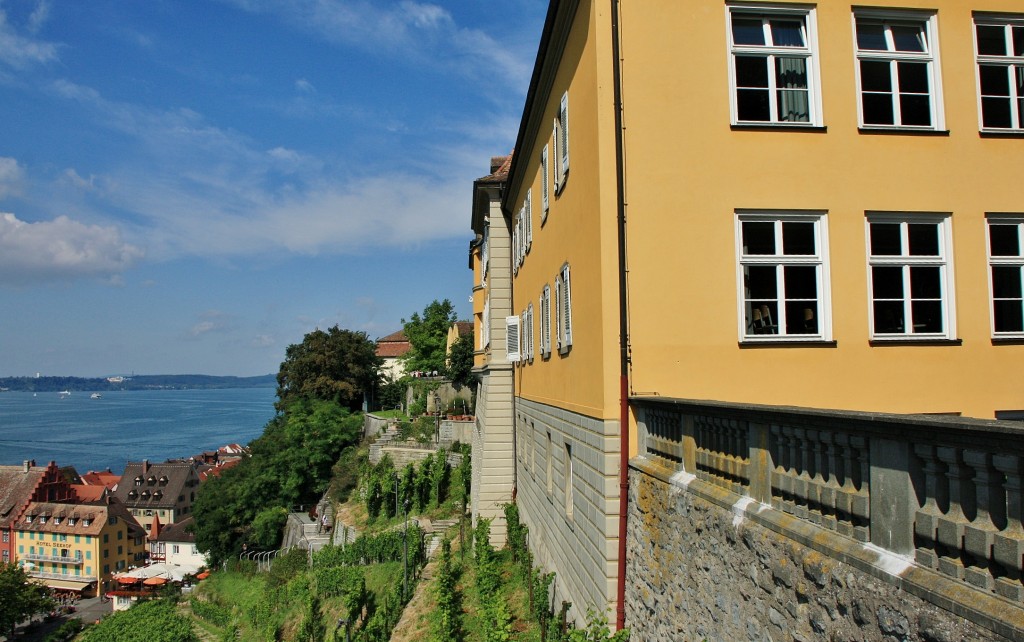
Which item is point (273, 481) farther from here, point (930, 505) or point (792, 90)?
point (930, 505)

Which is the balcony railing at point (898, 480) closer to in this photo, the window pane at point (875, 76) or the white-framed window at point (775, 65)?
the white-framed window at point (775, 65)

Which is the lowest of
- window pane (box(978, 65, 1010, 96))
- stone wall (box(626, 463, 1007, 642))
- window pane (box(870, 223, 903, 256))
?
stone wall (box(626, 463, 1007, 642))

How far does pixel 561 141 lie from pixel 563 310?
272 cm

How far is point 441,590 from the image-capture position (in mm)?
18453

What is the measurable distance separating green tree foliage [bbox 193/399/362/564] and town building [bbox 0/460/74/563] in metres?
39.8

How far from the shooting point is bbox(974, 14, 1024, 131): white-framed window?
9.41m

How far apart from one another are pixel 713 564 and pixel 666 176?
4.69 m

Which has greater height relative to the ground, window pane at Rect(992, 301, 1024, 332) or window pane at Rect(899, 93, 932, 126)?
window pane at Rect(899, 93, 932, 126)

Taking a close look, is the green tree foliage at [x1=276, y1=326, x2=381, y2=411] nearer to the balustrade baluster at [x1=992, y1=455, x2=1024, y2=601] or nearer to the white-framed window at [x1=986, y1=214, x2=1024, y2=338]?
the white-framed window at [x1=986, y1=214, x2=1024, y2=338]

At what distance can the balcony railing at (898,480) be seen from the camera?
3037 millimetres

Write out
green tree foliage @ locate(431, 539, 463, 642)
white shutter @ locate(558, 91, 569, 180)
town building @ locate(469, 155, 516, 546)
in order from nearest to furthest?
white shutter @ locate(558, 91, 569, 180) < green tree foliage @ locate(431, 539, 463, 642) < town building @ locate(469, 155, 516, 546)

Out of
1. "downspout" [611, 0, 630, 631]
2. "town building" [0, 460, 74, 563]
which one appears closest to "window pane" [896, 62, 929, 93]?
"downspout" [611, 0, 630, 631]

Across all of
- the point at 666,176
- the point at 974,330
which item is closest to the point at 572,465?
the point at 666,176

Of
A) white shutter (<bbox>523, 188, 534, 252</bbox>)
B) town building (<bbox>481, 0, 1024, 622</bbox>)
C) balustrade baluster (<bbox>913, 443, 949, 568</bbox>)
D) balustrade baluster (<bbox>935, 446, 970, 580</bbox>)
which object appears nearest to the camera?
balustrade baluster (<bbox>935, 446, 970, 580</bbox>)
